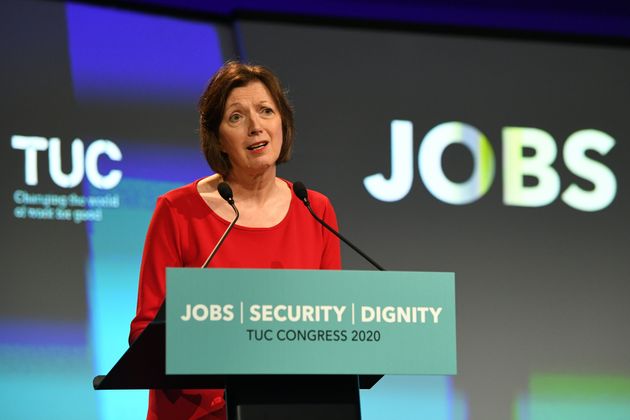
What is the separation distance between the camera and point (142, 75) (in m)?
4.54

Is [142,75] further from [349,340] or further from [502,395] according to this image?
[349,340]

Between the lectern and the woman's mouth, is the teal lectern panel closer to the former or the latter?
the lectern

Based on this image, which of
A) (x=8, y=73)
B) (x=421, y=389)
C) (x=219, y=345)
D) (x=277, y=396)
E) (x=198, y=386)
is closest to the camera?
(x=219, y=345)

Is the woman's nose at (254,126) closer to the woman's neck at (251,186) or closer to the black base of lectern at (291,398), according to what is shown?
the woman's neck at (251,186)

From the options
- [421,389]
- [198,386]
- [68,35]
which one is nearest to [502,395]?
[421,389]

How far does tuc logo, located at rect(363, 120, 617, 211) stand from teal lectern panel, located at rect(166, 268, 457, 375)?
2.84 m

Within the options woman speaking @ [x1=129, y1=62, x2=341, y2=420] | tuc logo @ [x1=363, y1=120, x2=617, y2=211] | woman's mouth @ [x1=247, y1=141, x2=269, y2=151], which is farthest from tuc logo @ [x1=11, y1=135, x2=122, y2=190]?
woman's mouth @ [x1=247, y1=141, x2=269, y2=151]

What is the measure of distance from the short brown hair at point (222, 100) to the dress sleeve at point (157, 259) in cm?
19

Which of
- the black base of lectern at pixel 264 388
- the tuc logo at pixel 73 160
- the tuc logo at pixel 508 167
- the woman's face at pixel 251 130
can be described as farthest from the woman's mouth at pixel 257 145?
the tuc logo at pixel 508 167

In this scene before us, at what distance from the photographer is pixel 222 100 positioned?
2592 millimetres

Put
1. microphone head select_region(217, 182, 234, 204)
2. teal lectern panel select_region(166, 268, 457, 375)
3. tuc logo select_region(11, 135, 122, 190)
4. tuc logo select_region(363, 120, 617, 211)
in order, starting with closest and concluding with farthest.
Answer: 1. teal lectern panel select_region(166, 268, 457, 375)
2. microphone head select_region(217, 182, 234, 204)
3. tuc logo select_region(11, 135, 122, 190)
4. tuc logo select_region(363, 120, 617, 211)

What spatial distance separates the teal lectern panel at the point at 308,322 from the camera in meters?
1.79

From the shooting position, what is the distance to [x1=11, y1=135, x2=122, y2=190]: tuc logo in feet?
14.0

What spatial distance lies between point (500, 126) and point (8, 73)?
2.33m
